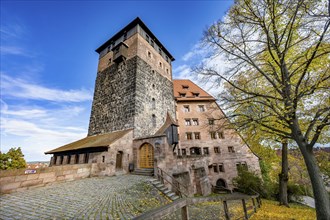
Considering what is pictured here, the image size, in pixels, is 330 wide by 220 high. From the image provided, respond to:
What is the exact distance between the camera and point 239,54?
24.3ft

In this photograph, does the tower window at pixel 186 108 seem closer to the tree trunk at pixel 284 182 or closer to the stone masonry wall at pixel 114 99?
the stone masonry wall at pixel 114 99

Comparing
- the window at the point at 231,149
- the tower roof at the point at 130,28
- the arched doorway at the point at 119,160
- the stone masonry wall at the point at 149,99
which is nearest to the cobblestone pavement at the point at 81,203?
the arched doorway at the point at 119,160

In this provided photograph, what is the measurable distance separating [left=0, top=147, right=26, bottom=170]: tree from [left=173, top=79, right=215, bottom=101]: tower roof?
22762 millimetres

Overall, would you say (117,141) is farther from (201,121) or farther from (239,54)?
(201,121)

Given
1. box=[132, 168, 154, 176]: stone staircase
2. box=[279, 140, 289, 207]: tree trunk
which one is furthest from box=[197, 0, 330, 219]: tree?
box=[132, 168, 154, 176]: stone staircase

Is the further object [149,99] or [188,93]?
[188,93]

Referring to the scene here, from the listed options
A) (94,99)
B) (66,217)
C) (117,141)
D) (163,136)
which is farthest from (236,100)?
(94,99)

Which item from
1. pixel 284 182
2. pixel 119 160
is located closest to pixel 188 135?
pixel 119 160

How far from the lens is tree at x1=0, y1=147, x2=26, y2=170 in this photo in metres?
16.9

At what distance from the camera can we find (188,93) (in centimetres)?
2581

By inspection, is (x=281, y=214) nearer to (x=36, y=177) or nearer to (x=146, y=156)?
(x=146, y=156)

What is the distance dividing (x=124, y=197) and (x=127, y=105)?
36.5 ft

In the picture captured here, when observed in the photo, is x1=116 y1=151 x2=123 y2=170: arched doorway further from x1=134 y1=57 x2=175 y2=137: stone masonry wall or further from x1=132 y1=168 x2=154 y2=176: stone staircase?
x1=134 y1=57 x2=175 y2=137: stone masonry wall

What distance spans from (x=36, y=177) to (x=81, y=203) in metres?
4.28
